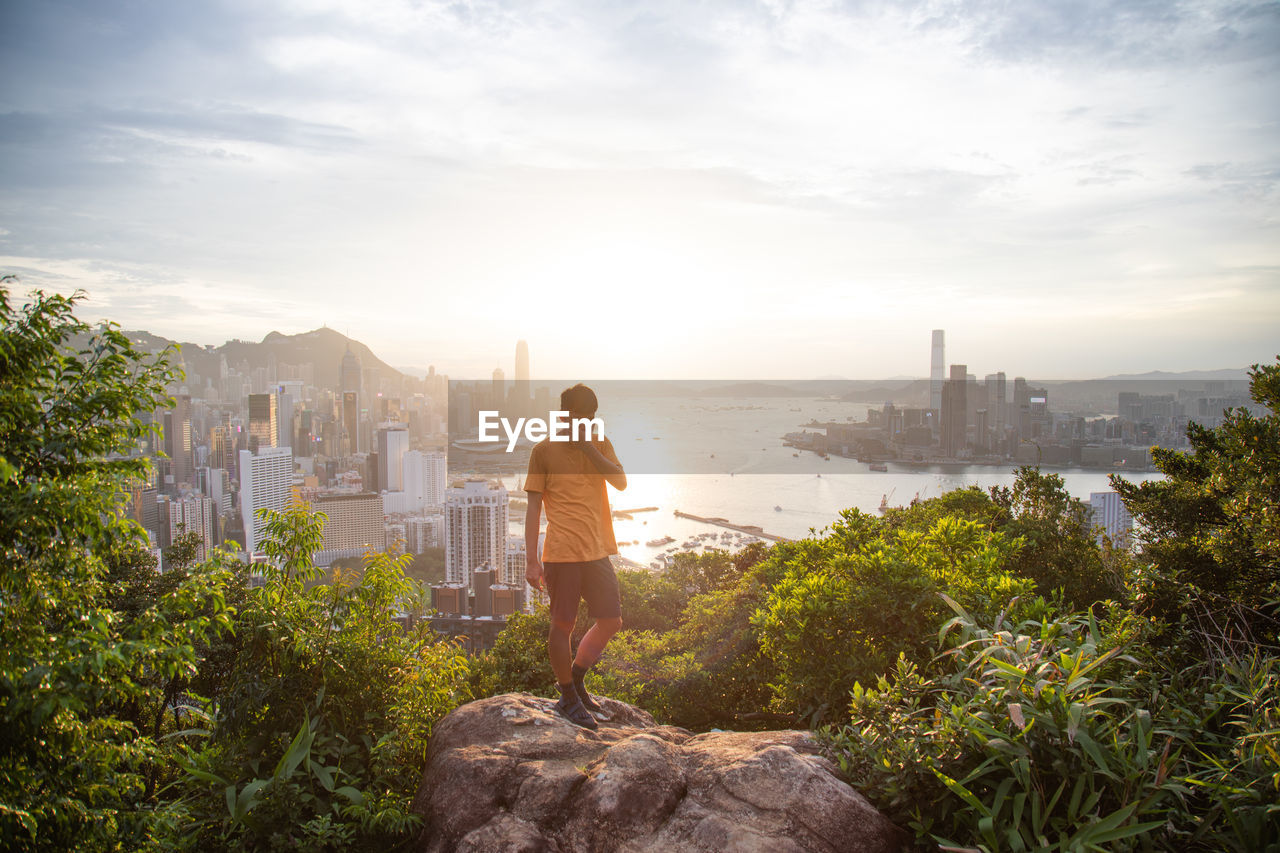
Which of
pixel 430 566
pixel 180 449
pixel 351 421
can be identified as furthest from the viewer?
pixel 351 421

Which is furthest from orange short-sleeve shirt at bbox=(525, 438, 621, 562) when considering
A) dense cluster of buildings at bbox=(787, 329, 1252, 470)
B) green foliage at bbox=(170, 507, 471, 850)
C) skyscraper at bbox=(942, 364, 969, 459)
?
skyscraper at bbox=(942, 364, 969, 459)

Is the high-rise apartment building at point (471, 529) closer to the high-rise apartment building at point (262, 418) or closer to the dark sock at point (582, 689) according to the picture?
the high-rise apartment building at point (262, 418)

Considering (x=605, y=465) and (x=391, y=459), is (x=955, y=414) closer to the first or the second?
(x=605, y=465)

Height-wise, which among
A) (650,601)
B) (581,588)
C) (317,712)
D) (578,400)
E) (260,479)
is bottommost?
(650,601)

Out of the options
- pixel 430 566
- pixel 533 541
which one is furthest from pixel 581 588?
pixel 430 566

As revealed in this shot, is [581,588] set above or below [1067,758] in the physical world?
above

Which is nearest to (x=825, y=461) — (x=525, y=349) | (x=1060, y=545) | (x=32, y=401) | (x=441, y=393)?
(x=525, y=349)

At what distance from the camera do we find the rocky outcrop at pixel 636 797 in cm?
248

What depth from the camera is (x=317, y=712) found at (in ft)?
10.2

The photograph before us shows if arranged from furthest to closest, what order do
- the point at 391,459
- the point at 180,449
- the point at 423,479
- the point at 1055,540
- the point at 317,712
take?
the point at 423,479 < the point at 391,459 < the point at 180,449 < the point at 1055,540 < the point at 317,712

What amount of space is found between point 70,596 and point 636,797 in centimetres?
238

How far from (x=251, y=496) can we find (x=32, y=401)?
2229cm

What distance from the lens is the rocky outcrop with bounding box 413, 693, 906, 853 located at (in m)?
2.48

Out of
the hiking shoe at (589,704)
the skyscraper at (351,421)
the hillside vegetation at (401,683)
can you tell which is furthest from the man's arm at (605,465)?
the skyscraper at (351,421)
